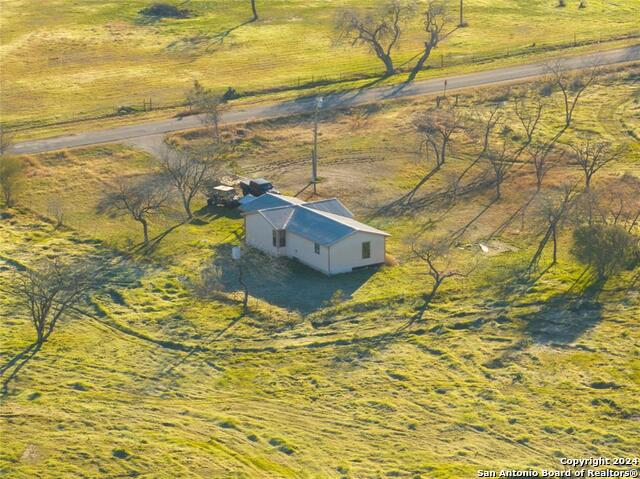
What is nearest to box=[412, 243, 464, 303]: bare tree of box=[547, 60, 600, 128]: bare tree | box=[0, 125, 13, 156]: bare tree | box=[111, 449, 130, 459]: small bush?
box=[111, 449, 130, 459]: small bush

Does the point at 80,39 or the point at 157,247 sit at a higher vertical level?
the point at 80,39

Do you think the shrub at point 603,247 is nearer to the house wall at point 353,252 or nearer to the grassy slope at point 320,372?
the grassy slope at point 320,372

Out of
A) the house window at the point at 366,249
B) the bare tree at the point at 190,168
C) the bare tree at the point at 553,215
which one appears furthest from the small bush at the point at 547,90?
the house window at the point at 366,249

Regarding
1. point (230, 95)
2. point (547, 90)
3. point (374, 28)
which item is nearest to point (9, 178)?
point (230, 95)

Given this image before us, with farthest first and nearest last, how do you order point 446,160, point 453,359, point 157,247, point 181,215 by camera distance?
point 446,160, point 181,215, point 157,247, point 453,359

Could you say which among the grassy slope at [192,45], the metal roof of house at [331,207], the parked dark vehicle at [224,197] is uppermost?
the grassy slope at [192,45]

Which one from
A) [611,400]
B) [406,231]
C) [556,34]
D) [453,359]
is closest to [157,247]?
[406,231]

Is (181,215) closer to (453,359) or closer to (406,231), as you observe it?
(406,231)
